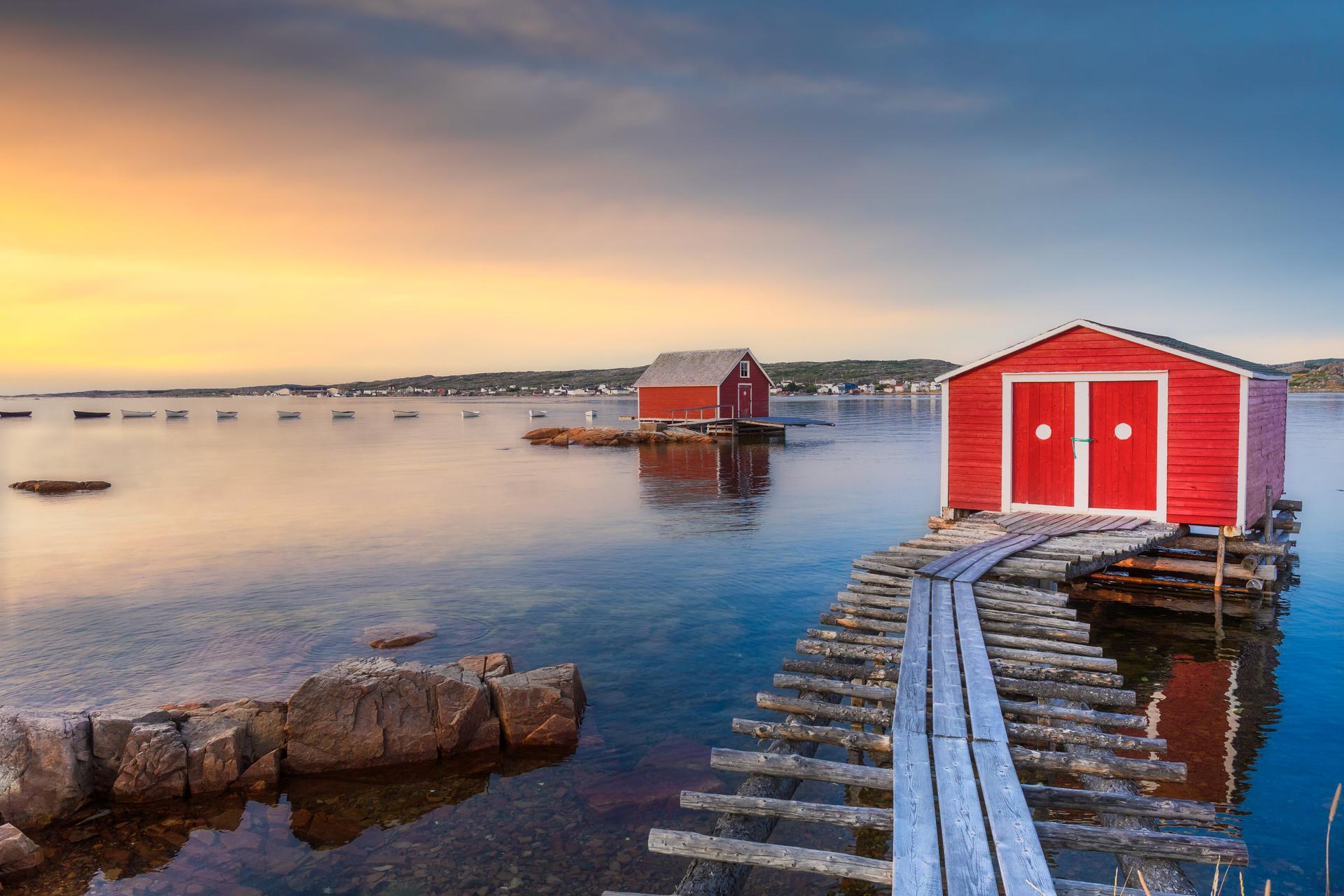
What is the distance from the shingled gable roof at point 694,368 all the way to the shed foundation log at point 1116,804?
5604 cm

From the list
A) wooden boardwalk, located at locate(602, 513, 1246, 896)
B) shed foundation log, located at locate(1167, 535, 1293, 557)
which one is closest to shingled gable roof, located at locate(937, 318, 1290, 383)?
shed foundation log, located at locate(1167, 535, 1293, 557)

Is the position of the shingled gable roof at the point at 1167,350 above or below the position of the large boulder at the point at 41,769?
above

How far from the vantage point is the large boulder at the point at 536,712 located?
31.7 ft

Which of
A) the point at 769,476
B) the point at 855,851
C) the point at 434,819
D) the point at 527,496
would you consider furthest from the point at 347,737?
the point at 769,476

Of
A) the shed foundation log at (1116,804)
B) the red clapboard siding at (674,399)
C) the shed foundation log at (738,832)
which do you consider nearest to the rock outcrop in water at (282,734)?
the shed foundation log at (738,832)

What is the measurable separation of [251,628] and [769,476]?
27.3m

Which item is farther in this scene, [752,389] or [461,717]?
[752,389]

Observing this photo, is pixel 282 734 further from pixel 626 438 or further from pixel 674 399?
pixel 674 399

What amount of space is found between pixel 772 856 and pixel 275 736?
21.4ft

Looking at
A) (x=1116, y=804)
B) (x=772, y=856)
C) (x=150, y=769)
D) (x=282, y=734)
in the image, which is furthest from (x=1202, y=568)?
(x=150, y=769)

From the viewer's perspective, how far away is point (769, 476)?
39.2 metres

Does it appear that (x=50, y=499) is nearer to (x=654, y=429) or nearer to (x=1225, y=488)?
(x=654, y=429)

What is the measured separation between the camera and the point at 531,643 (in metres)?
13.8

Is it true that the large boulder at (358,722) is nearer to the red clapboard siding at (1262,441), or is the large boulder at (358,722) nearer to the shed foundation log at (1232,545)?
the shed foundation log at (1232,545)
